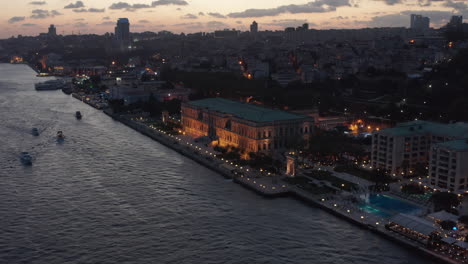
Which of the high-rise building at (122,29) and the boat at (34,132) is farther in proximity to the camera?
the high-rise building at (122,29)

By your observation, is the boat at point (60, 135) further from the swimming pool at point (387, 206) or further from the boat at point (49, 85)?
the boat at point (49, 85)

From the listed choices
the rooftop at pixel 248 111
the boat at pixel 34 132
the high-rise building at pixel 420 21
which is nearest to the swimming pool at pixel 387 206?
the rooftop at pixel 248 111

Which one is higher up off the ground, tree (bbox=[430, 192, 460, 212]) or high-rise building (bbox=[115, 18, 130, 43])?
high-rise building (bbox=[115, 18, 130, 43])

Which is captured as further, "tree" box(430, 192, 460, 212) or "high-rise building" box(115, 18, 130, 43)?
"high-rise building" box(115, 18, 130, 43)

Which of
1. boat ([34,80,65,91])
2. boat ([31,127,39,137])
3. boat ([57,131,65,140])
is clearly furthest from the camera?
boat ([34,80,65,91])

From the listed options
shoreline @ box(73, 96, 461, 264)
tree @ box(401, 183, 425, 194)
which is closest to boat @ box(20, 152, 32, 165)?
shoreline @ box(73, 96, 461, 264)

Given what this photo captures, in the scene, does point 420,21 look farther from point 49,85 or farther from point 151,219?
point 151,219

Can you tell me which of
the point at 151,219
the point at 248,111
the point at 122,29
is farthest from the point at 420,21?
the point at 151,219

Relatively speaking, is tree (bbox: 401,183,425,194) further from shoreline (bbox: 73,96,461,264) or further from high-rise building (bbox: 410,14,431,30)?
high-rise building (bbox: 410,14,431,30)
